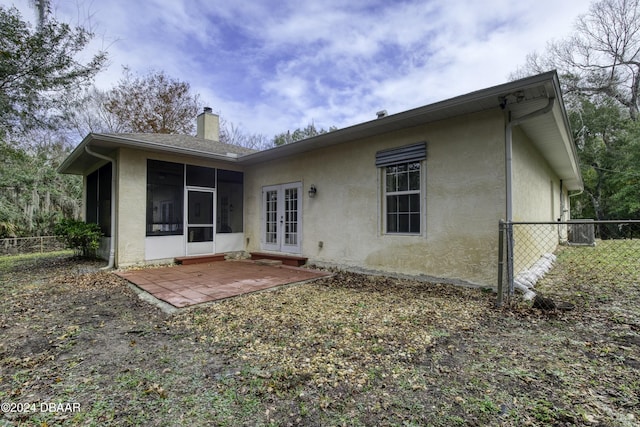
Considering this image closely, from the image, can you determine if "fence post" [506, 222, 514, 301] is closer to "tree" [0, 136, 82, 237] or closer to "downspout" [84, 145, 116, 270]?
"downspout" [84, 145, 116, 270]

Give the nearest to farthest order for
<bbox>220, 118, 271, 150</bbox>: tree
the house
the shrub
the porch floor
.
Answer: the porch floor, the house, the shrub, <bbox>220, 118, 271, 150</bbox>: tree

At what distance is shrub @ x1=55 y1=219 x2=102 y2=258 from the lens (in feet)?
23.6

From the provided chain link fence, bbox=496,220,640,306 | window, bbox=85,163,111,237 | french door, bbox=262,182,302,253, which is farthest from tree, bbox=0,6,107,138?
chain link fence, bbox=496,220,640,306

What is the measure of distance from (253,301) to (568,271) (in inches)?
262

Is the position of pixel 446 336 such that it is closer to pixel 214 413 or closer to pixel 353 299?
pixel 353 299

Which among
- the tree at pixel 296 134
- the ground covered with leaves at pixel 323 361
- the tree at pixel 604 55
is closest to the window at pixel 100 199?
the ground covered with leaves at pixel 323 361

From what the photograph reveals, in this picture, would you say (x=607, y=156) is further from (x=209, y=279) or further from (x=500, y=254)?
(x=209, y=279)

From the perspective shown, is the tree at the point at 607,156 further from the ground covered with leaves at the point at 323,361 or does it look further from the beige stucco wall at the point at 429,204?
the beige stucco wall at the point at 429,204

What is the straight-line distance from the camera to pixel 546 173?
8.70 meters

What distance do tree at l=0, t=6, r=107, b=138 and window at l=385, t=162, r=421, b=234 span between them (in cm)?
849

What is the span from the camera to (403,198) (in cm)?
570

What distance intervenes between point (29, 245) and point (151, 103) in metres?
9.22

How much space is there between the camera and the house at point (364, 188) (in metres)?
4.64

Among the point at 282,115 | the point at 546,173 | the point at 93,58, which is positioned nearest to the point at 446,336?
the point at 546,173
